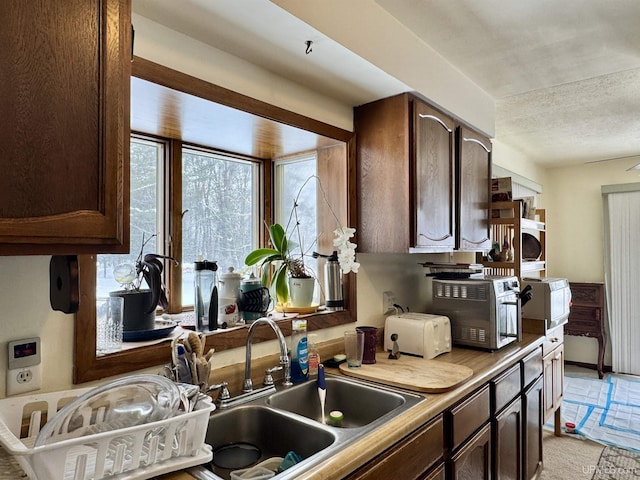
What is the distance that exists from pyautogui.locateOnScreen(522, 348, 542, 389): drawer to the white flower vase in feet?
3.89

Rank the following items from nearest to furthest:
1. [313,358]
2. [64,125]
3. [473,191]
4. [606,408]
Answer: [64,125] → [313,358] → [473,191] → [606,408]

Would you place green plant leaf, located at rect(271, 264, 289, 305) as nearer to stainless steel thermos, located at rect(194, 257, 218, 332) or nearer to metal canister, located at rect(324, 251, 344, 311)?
metal canister, located at rect(324, 251, 344, 311)

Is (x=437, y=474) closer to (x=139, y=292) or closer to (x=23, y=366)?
(x=139, y=292)

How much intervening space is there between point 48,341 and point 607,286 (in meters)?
5.29

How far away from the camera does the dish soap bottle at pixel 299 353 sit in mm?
1626

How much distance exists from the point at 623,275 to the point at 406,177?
4035 millimetres

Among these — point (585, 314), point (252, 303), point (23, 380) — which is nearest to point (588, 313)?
point (585, 314)

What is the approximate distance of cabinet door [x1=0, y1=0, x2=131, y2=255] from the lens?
2.45 feet

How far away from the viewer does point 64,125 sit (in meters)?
0.81

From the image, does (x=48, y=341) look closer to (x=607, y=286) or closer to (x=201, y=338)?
(x=201, y=338)

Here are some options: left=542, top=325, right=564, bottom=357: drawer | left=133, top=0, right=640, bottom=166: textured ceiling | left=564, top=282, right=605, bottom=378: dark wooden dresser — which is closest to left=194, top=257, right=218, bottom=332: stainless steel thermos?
left=133, top=0, right=640, bottom=166: textured ceiling

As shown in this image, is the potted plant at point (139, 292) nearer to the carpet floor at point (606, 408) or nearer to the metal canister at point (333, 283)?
the metal canister at point (333, 283)

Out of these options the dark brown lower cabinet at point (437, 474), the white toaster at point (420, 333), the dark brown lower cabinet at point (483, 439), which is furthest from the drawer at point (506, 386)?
the dark brown lower cabinet at point (437, 474)

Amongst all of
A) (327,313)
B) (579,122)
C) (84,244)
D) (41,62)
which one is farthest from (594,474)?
(41,62)
